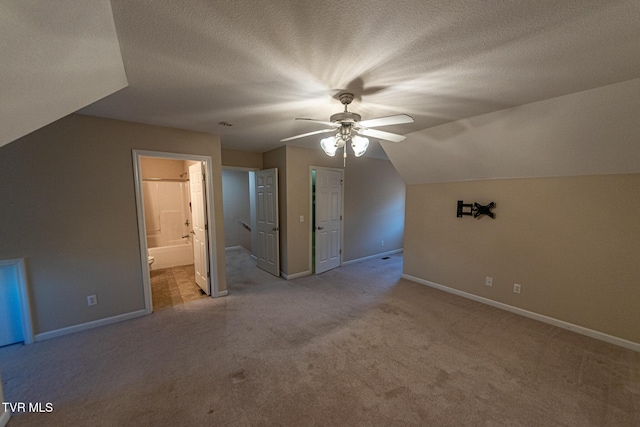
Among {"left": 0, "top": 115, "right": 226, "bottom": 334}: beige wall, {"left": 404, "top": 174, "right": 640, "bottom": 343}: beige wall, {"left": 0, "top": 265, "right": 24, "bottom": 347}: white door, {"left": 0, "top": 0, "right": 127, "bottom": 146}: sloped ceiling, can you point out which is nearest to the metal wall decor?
{"left": 404, "top": 174, "right": 640, "bottom": 343}: beige wall

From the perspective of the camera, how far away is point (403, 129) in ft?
10.2

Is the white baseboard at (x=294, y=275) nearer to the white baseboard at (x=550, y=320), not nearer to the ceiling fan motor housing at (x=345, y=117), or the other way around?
the white baseboard at (x=550, y=320)

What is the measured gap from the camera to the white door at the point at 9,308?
233cm

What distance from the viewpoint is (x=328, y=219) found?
4.59m

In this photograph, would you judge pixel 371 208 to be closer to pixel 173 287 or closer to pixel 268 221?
pixel 268 221

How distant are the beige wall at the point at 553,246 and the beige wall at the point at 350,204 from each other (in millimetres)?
1692

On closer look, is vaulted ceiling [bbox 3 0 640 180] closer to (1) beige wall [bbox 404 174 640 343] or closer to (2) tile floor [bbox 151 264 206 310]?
(1) beige wall [bbox 404 174 640 343]

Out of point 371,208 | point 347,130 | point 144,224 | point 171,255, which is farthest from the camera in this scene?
point 371,208

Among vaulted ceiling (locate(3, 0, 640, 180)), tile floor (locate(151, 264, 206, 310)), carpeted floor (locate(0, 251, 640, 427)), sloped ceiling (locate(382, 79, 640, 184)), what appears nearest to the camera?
vaulted ceiling (locate(3, 0, 640, 180))

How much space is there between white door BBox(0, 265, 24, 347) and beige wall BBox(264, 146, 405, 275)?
310cm

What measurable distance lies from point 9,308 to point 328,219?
411 cm

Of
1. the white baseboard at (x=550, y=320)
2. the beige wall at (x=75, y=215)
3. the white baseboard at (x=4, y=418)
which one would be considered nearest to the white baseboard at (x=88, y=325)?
the beige wall at (x=75, y=215)

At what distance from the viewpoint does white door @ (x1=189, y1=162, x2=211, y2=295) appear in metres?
3.40

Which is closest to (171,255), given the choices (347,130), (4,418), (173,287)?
(173,287)
